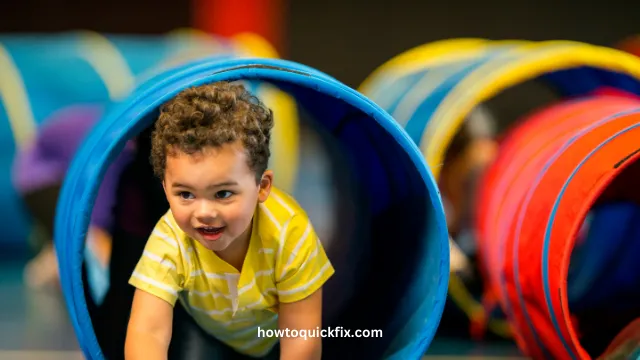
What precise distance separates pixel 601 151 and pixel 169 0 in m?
5.45

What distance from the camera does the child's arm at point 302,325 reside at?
1.58 meters

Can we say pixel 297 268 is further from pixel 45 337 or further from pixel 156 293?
pixel 45 337

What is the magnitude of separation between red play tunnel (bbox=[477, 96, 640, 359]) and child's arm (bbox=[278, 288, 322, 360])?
1.59 ft

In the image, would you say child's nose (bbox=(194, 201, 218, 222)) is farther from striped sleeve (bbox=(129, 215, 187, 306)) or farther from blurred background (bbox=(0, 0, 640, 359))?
blurred background (bbox=(0, 0, 640, 359))

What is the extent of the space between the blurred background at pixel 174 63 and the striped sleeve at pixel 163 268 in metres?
0.41

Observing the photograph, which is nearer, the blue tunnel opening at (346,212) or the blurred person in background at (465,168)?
the blue tunnel opening at (346,212)

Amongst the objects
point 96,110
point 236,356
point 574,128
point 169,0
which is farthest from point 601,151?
point 169,0

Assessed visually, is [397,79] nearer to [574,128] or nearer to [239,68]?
[574,128]

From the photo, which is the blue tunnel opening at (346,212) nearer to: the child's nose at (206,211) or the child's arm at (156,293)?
the child's arm at (156,293)

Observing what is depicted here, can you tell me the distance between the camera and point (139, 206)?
2.11 metres

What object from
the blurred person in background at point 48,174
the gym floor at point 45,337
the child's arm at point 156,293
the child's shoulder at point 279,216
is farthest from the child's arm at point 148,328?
the blurred person in background at point 48,174

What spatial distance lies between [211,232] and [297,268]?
230 millimetres

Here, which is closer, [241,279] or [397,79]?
[241,279]

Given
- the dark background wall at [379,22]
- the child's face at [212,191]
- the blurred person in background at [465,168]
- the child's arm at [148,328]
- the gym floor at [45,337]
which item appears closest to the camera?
the child's face at [212,191]
